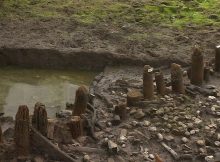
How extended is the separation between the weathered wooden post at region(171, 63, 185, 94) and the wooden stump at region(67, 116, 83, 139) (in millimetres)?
1612

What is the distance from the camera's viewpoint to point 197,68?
6688mm

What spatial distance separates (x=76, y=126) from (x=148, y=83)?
1346mm

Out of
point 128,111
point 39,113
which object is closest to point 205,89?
point 128,111

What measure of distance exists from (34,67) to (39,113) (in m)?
3.07

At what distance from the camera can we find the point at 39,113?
5.05 m

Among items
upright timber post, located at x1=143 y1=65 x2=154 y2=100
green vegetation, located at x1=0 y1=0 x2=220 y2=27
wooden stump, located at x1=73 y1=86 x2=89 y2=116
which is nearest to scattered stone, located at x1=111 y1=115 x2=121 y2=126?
wooden stump, located at x1=73 y1=86 x2=89 y2=116

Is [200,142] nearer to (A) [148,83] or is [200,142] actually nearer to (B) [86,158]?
(A) [148,83]

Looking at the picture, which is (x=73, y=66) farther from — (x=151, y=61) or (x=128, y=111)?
(x=128, y=111)

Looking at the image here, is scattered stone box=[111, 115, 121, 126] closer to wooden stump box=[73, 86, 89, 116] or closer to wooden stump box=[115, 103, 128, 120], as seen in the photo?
wooden stump box=[115, 103, 128, 120]

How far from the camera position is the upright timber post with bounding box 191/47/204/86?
6.48 meters

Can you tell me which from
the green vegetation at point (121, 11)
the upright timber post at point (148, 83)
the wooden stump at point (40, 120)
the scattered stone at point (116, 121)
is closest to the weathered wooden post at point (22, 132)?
the wooden stump at point (40, 120)

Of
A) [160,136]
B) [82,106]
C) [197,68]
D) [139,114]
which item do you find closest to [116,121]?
[139,114]

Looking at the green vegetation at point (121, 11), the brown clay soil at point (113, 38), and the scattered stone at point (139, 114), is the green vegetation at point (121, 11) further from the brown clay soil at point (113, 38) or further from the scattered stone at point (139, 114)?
the scattered stone at point (139, 114)

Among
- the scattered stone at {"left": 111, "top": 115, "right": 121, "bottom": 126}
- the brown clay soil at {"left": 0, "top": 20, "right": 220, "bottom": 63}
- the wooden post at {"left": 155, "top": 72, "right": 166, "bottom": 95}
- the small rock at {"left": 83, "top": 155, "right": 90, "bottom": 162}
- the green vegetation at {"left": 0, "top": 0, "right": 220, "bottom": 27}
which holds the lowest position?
the small rock at {"left": 83, "top": 155, "right": 90, "bottom": 162}
